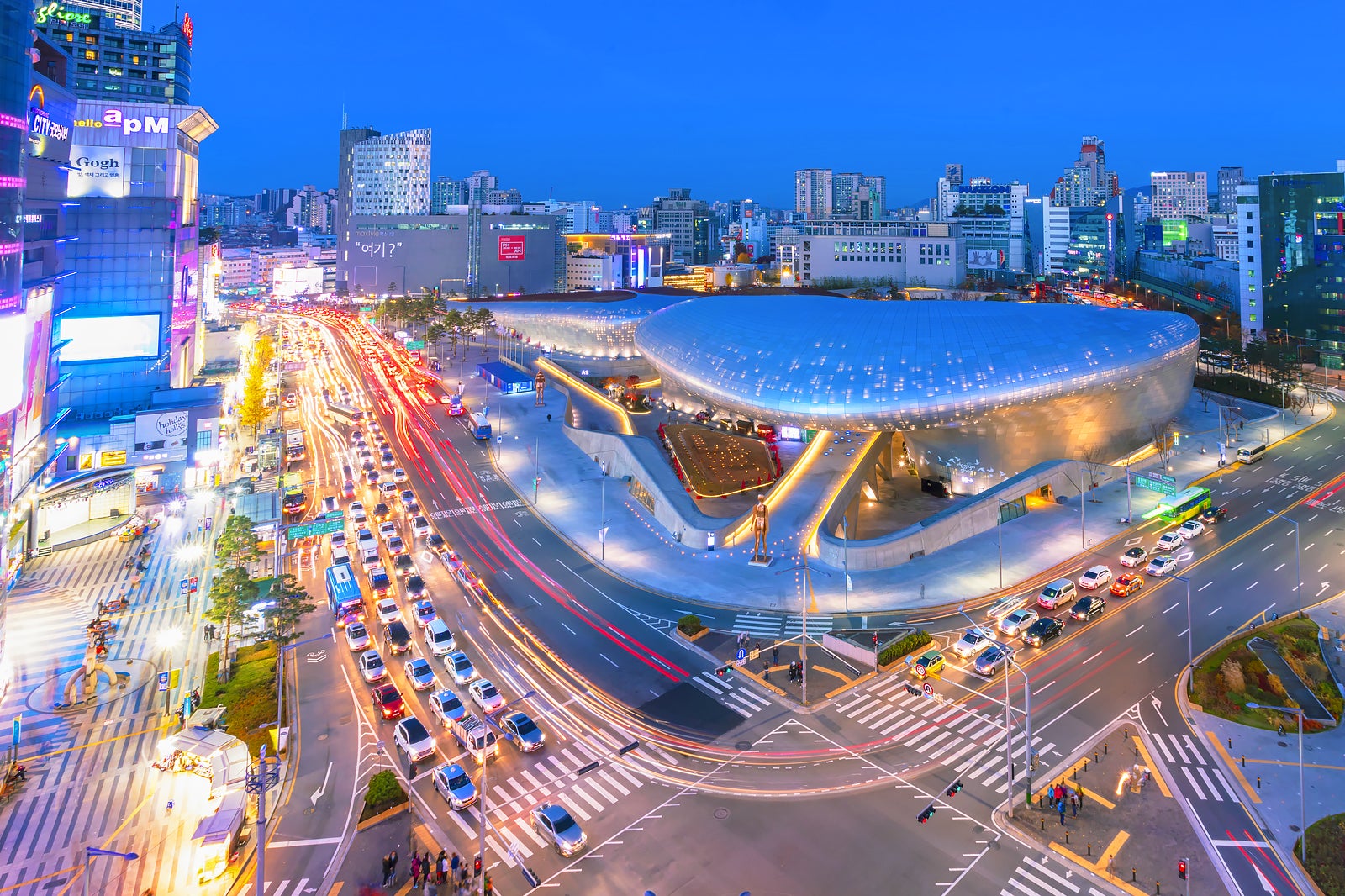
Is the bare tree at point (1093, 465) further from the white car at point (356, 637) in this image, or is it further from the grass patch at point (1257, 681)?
the white car at point (356, 637)

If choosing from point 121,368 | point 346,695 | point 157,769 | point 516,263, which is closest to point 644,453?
point 346,695

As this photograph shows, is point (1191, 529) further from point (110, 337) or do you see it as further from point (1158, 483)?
point (110, 337)

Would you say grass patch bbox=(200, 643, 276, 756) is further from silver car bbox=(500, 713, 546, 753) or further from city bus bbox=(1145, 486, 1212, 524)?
city bus bbox=(1145, 486, 1212, 524)

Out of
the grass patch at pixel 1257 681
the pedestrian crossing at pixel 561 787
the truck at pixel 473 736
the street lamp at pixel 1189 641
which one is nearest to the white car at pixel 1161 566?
the street lamp at pixel 1189 641

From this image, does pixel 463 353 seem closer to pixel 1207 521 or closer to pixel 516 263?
pixel 516 263

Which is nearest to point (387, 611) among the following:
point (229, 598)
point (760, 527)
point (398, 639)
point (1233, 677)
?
point (398, 639)

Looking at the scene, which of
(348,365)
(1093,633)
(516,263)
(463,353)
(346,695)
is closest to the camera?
(346,695)

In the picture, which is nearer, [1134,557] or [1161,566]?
[1161,566]
